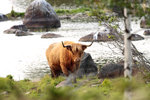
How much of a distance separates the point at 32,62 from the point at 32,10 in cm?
1978

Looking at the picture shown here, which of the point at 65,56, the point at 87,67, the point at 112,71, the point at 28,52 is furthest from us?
the point at 28,52

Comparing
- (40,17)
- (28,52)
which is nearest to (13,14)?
(40,17)

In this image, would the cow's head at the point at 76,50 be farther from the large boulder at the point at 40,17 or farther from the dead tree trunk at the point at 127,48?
the large boulder at the point at 40,17

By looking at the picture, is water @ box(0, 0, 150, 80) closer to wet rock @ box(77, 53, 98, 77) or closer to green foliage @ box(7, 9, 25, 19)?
wet rock @ box(77, 53, 98, 77)

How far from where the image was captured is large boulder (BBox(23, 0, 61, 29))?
110ft

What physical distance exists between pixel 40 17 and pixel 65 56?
25605 millimetres

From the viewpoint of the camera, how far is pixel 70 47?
32.2 ft

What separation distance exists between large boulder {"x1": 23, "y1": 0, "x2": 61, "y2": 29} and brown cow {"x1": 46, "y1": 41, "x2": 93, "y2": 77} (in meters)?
21.1

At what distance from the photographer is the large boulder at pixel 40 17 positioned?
1323 inches

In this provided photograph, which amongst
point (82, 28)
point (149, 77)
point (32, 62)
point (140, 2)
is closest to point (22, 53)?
point (32, 62)

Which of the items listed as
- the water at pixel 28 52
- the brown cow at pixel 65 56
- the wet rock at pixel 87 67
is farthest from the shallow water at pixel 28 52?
the brown cow at pixel 65 56

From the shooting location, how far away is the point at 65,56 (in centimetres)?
1043

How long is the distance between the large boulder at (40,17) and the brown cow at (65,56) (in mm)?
21105

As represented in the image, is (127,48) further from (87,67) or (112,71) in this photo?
(87,67)
